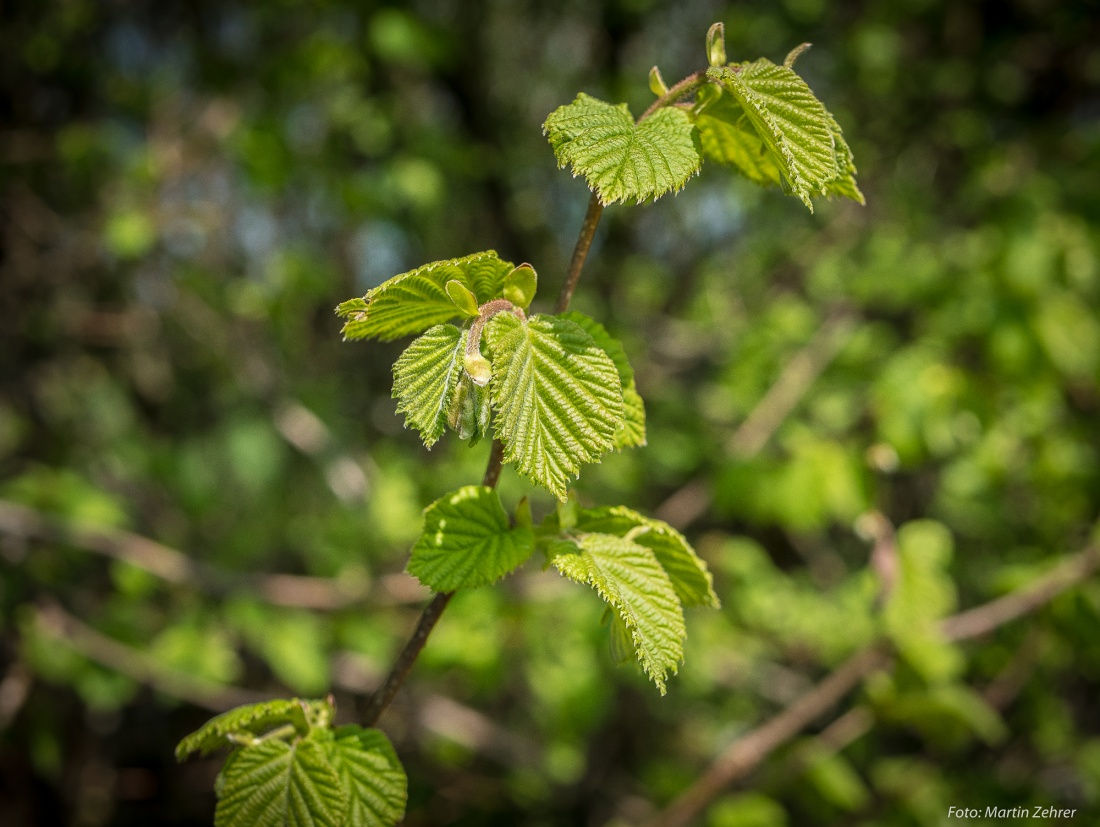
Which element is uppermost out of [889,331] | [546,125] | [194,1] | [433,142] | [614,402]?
[194,1]

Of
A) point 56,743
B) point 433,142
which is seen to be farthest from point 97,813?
point 433,142

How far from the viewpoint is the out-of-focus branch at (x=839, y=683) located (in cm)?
151

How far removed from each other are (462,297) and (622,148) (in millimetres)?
194

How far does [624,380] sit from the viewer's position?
0.78 m

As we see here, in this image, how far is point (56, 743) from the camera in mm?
2824

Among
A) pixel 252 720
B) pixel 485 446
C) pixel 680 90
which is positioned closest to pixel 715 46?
pixel 680 90

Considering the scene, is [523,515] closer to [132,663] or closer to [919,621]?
[919,621]

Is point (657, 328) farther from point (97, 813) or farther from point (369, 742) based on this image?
point (97, 813)

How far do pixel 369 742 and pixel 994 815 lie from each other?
2.37 meters

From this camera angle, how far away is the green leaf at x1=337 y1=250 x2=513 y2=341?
2.20 ft

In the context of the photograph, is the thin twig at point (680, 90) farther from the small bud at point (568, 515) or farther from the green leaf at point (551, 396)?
the small bud at point (568, 515)

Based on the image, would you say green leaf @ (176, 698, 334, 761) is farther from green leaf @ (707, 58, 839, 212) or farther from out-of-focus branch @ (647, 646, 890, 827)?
out-of-focus branch @ (647, 646, 890, 827)

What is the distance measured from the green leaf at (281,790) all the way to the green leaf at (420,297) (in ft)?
1.32

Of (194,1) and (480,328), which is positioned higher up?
(194,1)
